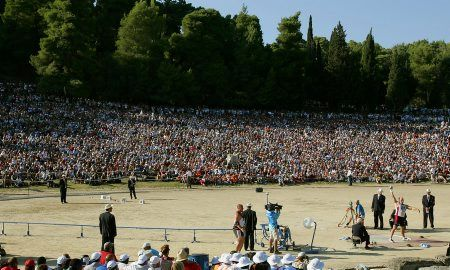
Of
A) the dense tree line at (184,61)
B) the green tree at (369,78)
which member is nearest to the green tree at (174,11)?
the dense tree line at (184,61)

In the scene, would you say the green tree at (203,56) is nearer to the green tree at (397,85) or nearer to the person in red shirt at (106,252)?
the green tree at (397,85)

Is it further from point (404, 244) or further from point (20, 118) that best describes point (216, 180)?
point (404, 244)

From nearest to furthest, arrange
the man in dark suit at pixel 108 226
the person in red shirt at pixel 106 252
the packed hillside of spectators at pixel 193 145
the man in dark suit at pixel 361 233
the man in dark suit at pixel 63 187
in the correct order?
the person in red shirt at pixel 106 252
the man in dark suit at pixel 108 226
the man in dark suit at pixel 361 233
the man in dark suit at pixel 63 187
the packed hillside of spectators at pixel 193 145

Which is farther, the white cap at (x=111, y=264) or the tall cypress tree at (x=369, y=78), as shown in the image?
the tall cypress tree at (x=369, y=78)

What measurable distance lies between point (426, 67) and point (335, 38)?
19180 millimetres

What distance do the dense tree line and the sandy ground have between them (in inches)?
983

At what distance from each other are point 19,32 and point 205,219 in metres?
46.2

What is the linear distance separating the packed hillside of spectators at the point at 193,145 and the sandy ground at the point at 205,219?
4166mm

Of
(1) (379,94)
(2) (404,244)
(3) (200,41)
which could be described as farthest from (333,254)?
(1) (379,94)

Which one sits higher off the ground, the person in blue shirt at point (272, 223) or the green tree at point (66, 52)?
the green tree at point (66, 52)

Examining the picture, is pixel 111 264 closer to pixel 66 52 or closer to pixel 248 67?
pixel 66 52

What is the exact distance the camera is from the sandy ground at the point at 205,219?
18.6 meters

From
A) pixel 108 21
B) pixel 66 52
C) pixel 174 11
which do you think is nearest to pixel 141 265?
pixel 66 52

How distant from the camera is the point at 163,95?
205 feet
